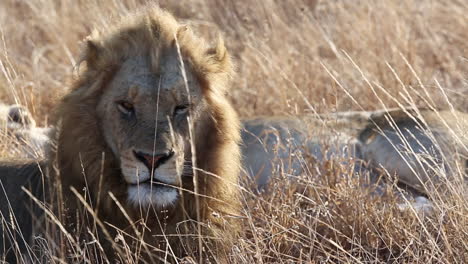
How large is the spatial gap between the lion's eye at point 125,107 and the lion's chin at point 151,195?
0.32 m

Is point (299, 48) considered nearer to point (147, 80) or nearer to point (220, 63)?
point (220, 63)

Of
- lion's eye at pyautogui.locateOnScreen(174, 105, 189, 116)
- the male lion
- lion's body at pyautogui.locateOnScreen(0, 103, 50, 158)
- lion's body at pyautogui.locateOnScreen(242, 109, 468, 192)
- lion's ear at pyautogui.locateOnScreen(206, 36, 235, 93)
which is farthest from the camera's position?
lion's body at pyautogui.locateOnScreen(242, 109, 468, 192)

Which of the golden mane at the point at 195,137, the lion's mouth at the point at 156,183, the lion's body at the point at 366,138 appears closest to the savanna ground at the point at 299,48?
the lion's body at the point at 366,138

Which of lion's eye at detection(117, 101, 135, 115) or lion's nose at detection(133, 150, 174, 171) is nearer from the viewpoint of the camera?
lion's nose at detection(133, 150, 174, 171)

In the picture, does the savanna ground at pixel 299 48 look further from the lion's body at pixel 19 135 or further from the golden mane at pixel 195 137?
the golden mane at pixel 195 137

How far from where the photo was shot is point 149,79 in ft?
12.1

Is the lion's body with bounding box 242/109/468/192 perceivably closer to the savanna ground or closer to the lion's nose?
the savanna ground

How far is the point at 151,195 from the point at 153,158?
0.18 metres

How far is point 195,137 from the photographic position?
151 inches

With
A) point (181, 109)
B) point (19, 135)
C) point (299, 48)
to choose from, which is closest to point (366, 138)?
point (299, 48)

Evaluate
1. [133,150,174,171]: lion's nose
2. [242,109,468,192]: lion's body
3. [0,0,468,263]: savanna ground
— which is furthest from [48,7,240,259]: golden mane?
[242,109,468,192]: lion's body

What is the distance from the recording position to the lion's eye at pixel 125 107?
3686 millimetres

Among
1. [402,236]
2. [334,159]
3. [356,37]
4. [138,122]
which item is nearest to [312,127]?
[334,159]

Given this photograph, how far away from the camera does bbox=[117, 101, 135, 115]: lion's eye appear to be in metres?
3.69
